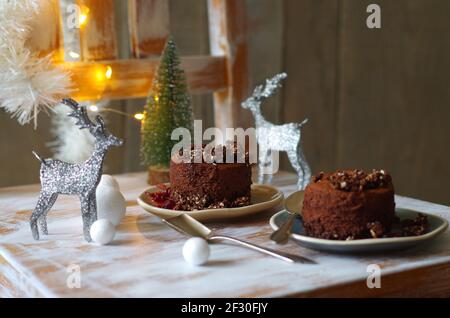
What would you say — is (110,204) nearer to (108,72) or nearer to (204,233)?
(204,233)

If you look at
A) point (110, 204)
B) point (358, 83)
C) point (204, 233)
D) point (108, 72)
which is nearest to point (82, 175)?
point (110, 204)

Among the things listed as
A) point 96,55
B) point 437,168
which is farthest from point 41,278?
point 437,168

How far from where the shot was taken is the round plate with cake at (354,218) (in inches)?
37.0

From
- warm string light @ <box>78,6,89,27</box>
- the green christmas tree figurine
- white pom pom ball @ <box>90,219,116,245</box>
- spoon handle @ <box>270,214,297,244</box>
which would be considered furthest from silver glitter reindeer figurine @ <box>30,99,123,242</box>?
warm string light @ <box>78,6,89,27</box>

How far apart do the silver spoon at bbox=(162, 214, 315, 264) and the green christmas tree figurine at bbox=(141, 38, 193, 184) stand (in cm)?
40

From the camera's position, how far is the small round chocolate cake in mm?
957

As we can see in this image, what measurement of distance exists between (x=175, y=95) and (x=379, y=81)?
3.18 feet

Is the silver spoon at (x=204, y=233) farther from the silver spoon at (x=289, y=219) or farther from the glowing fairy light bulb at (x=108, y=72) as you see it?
the glowing fairy light bulb at (x=108, y=72)

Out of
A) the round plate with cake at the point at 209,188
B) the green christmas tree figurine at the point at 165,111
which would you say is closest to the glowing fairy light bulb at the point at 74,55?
the green christmas tree figurine at the point at 165,111

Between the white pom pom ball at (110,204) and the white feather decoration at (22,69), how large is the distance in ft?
1.01

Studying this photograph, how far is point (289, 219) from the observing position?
3.41 ft

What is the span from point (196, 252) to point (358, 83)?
4.71ft
